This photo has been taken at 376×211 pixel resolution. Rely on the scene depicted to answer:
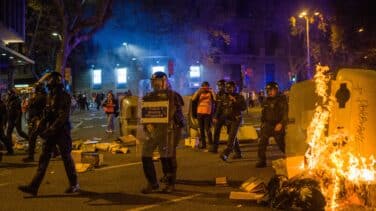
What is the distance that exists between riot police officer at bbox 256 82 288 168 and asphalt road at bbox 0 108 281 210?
55cm

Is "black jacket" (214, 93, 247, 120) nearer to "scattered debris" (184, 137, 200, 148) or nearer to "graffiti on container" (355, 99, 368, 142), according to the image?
"scattered debris" (184, 137, 200, 148)

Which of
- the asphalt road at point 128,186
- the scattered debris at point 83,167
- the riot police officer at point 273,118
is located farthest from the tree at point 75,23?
the riot police officer at point 273,118

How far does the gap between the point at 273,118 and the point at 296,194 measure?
3736 mm

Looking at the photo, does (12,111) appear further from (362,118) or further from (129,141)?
(362,118)

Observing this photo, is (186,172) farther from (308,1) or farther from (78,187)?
(308,1)

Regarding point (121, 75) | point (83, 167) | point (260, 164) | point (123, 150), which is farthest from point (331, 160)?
point (121, 75)

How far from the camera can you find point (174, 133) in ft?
26.6

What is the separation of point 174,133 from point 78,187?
1.71 m

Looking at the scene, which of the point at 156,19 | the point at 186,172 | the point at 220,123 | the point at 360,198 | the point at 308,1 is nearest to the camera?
the point at 360,198

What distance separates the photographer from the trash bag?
6.43 meters

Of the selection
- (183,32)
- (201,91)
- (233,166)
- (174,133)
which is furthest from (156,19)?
(174,133)

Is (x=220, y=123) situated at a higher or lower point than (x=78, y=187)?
higher

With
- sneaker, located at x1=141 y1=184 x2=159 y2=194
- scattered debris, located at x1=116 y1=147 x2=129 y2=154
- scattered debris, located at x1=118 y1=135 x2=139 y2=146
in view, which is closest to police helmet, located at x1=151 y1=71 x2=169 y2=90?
sneaker, located at x1=141 y1=184 x2=159 y2=194

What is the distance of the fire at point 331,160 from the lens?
688cm
